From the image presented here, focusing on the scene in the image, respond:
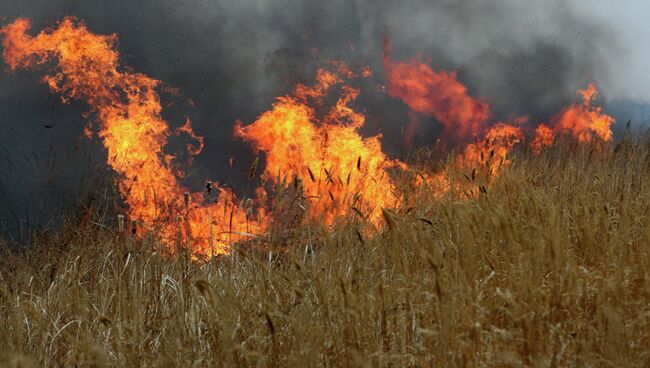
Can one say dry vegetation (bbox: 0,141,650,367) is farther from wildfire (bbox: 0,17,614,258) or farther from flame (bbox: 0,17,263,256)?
flame (bbox: 0,17,263,256)

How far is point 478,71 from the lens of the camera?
38.4ft

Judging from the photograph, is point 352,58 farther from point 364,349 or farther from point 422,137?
point 364,349

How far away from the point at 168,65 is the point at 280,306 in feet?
27.3

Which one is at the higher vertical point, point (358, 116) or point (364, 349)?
point (358, 116)

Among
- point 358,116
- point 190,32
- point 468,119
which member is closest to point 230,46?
point 190,32

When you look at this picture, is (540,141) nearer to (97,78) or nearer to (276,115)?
(276,115)

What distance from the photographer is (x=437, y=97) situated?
423 inches

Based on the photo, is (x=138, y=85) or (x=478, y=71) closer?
(x=138, y=85)

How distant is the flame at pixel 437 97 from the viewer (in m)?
10.6

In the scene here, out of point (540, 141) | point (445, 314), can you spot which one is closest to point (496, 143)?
point (540, 141)

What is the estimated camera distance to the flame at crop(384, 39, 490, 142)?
1062cm

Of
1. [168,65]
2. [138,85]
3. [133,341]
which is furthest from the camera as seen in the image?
[168,65]

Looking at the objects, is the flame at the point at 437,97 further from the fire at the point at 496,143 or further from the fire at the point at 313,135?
the fire at the point at 313,135

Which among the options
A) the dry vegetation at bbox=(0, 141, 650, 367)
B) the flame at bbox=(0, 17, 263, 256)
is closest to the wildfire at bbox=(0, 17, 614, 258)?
the flame at bbox=(0, 17, 263, 256)
